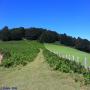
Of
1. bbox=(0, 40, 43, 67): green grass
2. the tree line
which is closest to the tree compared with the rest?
the tree line

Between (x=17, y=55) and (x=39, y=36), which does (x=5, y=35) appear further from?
(x=17, y=55)

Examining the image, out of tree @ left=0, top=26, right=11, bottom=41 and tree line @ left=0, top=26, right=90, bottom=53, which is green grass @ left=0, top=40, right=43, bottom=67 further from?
tree @ left=0, top=26, right=11, bottom=41

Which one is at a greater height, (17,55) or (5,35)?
(5,35)

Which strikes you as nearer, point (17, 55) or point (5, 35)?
point (17, 55)

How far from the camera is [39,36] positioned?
11875 centimetres

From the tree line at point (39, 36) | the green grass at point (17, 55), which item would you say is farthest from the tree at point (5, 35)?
the green grass at point (17, 55)

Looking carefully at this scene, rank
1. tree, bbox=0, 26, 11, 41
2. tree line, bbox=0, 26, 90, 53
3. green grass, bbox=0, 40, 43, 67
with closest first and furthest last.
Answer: green grass, bbox=0, 40, 43, 67, tree line, bbox=0, 26, 90, 53, tree, bbox=0, 26, 11, 41

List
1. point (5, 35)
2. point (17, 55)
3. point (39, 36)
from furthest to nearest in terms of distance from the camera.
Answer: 1. point (39, 36)
2. point (5, 35)
3. point (17, 55)

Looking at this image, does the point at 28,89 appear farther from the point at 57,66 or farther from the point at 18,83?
the point at 57,66

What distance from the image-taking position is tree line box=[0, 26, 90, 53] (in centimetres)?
11044

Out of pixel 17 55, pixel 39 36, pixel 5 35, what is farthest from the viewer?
pixel 39 36

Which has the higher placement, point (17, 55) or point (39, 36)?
point (39, 36)

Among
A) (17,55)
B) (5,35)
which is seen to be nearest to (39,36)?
(5,35)

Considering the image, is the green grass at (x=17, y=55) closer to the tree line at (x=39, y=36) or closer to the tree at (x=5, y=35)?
the tree line at (x=39, y=36)
